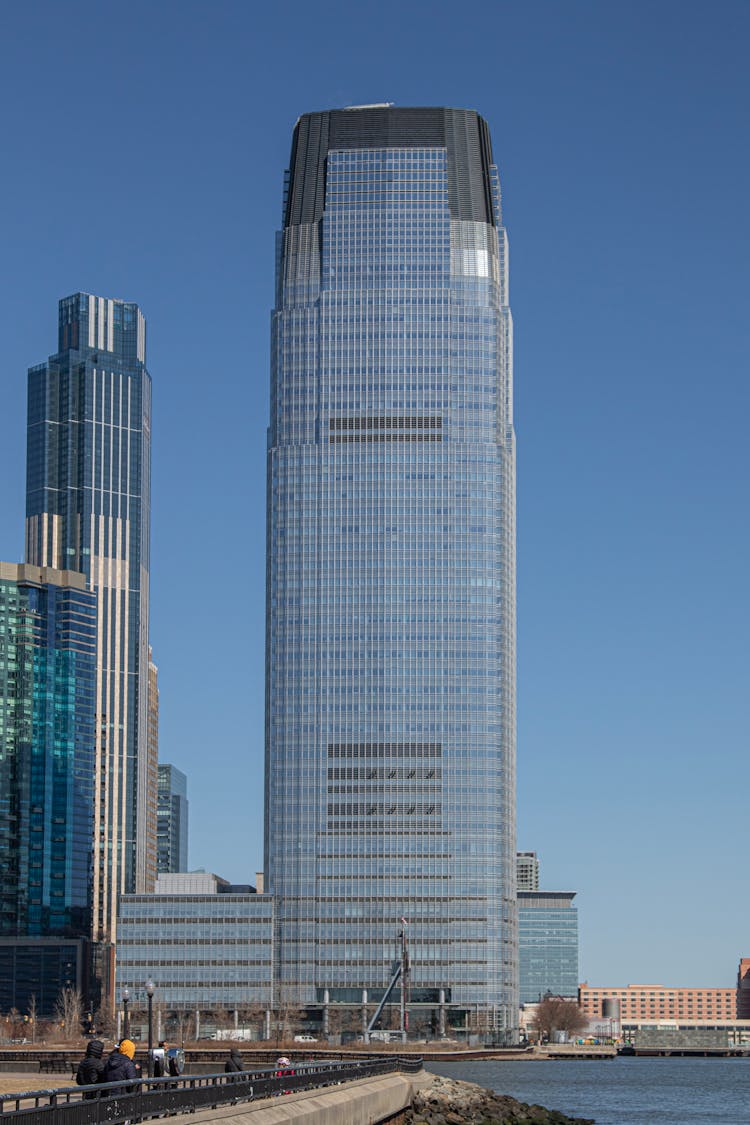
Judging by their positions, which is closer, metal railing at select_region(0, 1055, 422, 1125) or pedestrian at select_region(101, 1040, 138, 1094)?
metal railing at select_region(0, 1055, 422, 1125)

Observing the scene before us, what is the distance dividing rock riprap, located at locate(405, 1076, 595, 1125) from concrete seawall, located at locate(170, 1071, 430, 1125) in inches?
45.8

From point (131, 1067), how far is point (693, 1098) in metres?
120

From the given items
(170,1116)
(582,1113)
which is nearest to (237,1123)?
(170,1116)

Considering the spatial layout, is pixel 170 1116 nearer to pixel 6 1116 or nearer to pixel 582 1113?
pixel 6 1116

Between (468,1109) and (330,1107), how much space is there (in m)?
42.0

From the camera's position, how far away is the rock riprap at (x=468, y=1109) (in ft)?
306

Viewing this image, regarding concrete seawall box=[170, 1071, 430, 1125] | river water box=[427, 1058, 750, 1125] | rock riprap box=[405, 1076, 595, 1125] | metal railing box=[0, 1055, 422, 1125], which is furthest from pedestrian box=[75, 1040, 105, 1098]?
river water box=[427, 1058, 750, 1125]

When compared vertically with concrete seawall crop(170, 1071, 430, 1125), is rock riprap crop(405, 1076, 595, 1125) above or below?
below

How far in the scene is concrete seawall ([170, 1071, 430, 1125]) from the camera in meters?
48.0

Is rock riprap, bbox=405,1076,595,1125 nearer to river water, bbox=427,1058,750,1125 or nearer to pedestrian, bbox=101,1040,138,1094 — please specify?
river water, bbox=427,1058,750,1125

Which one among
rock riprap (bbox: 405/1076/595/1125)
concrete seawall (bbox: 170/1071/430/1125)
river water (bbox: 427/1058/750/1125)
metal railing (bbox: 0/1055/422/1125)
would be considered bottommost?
river water (bbox: 427/1058/750/1125)

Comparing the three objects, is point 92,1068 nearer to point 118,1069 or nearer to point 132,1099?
point 118,1069

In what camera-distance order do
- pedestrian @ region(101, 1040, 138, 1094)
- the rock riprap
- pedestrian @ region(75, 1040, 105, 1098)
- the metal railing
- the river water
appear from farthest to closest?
the river water < the rock riprap < pedestrian @ region(101, 1040, 138, 1094) < pedestrian @ region(75, 1040, 105, 1098) < the metal railing

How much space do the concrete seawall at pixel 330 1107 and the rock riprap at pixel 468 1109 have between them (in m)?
1.16
